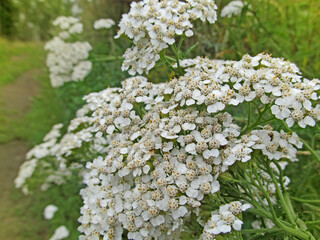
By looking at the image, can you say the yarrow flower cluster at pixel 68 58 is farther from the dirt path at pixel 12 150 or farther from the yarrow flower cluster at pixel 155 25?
the yarrow flower cluster at pixel 155 25

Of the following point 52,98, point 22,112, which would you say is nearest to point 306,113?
point 52,98

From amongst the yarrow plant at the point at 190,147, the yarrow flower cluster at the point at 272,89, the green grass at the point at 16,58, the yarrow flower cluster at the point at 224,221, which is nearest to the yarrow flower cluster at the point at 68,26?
the yarrow plant at the point at 190,147

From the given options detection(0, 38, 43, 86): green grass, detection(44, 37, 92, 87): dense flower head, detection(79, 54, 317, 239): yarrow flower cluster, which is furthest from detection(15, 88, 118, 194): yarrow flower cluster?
detection(0, 38, 43, 86): green grass

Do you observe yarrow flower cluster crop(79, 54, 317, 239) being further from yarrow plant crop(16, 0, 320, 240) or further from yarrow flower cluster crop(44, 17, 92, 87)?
yarrow flower cluster crop(44, 17, 92, 87)

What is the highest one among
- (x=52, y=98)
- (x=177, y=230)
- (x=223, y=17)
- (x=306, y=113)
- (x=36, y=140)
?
(x=52, y=98)

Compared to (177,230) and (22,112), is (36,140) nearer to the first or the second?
(22,112)

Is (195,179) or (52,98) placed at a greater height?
(52,98)

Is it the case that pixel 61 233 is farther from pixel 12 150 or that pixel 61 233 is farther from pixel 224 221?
pixel 12 150

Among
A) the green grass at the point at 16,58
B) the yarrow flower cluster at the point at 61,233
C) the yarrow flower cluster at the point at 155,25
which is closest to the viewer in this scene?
Result: the yarrow flower cluster at the point at 155,25
